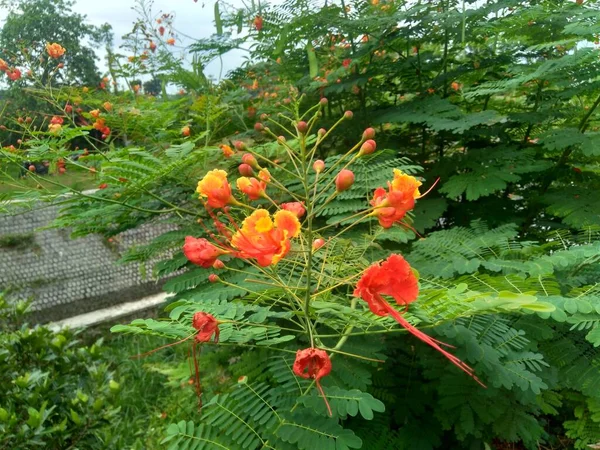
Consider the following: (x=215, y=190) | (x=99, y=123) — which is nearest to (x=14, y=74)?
(x=99, y=123)

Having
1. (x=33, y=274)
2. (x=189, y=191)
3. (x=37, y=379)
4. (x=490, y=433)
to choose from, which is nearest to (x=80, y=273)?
(x=33, y=274)

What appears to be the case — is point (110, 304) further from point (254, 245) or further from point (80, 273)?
point (254, 245)

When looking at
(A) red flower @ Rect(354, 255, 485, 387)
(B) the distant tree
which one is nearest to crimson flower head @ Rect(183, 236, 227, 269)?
(A) red flower @ Rect(354, 255, 485, 387)

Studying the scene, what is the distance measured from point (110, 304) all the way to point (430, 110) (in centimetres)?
267

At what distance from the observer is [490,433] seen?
1.21 meters

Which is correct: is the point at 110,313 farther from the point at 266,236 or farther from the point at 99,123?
the point at 266,236

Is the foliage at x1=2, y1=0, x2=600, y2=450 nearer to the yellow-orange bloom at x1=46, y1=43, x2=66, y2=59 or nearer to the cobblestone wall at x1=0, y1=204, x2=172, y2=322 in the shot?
the yellow-orange bloom at x1=46, y1=43, x2=66, y2=59

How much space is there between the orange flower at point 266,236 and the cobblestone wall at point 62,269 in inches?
99.6

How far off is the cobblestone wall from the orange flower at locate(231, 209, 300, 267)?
8.30 ft

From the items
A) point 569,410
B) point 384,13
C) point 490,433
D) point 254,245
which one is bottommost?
point 569,410

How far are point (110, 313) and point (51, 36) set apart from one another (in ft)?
6.10

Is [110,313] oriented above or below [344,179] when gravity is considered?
below

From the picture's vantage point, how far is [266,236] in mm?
635

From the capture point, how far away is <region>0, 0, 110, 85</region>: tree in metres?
1.88
